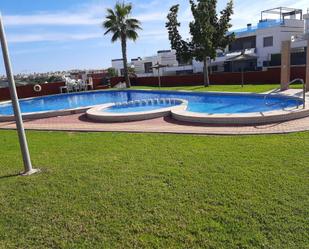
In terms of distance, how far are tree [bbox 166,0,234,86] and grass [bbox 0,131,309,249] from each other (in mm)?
17848

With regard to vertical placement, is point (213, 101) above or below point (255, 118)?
below

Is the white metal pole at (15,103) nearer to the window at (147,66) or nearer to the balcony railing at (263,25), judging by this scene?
the balcony railing at (263,25)

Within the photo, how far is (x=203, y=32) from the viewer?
23016 millimetres

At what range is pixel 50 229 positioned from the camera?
3.69 metres

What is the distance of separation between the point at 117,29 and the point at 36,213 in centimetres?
2779

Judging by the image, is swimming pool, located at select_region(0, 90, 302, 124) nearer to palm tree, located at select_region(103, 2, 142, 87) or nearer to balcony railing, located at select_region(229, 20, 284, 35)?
palm tree, located at select_region(103, 2, 142, 87)

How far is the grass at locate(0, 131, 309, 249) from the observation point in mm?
3381

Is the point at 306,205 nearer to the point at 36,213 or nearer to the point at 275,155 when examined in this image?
the point at 275,155

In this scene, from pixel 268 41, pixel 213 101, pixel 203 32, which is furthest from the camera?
pixel 268 41

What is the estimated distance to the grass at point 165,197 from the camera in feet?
11.1

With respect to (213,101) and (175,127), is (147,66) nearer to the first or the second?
(213,101)

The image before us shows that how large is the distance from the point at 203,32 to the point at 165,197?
20.8m

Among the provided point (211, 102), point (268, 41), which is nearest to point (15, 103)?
point (211, 102)

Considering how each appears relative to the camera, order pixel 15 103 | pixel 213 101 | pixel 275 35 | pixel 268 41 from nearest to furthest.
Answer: pixel 15 103 → pixel 213 101 → pixel 275 35 → pixel 268 41
